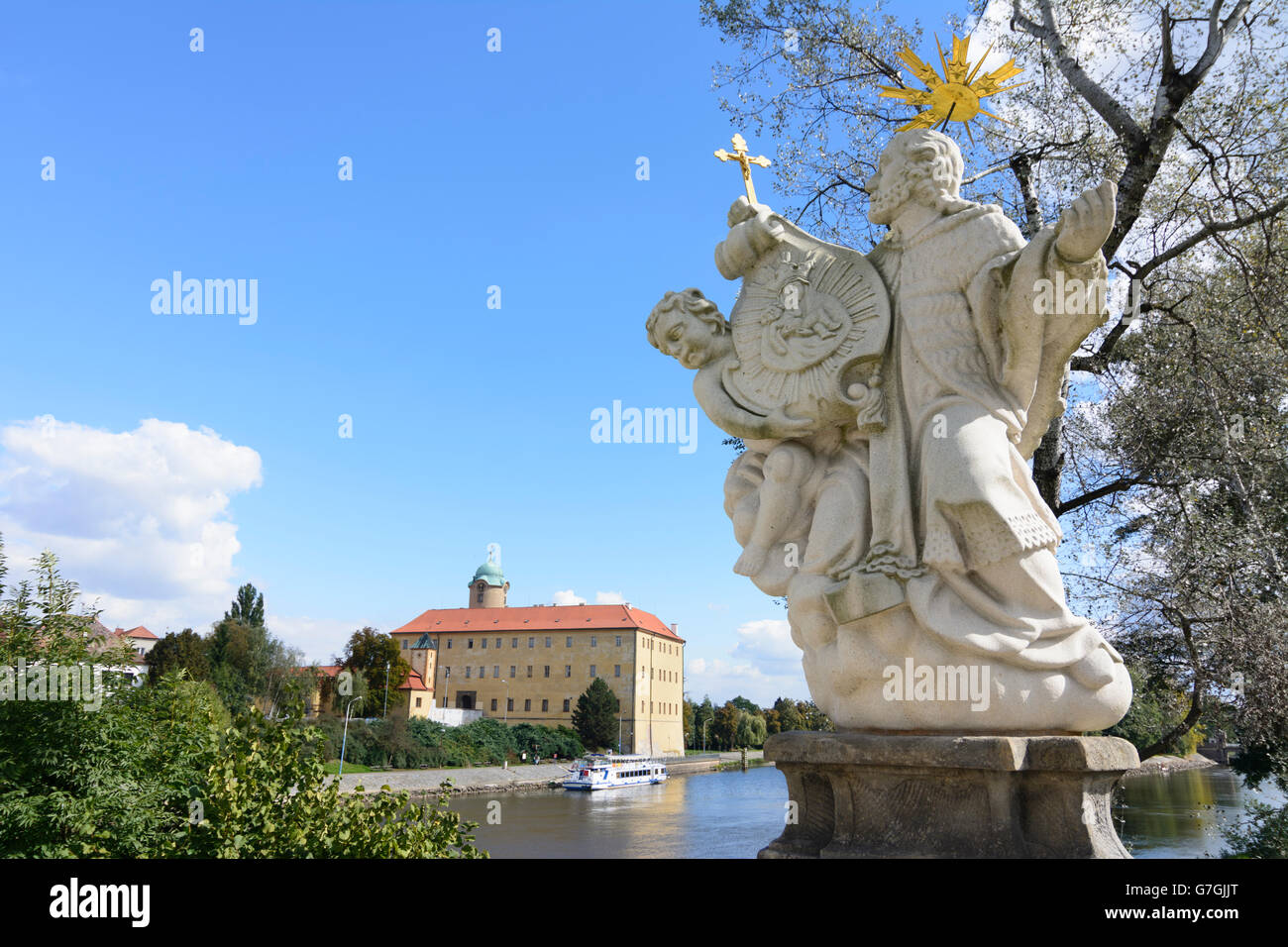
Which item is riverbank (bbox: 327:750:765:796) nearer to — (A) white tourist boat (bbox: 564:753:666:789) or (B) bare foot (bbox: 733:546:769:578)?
(A) white tourist boat (bbox: 564:753:666:789)

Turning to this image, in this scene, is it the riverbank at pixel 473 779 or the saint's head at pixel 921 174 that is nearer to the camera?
the saint's head at pixel 921 174

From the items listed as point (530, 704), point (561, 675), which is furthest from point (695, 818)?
point (530, 704)

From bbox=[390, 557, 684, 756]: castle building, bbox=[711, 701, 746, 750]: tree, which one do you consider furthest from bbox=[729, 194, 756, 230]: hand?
bbox=[711, 701, 746, 750]: tree

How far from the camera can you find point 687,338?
4.35 m

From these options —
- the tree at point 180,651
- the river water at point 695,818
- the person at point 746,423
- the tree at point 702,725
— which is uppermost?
the person at point 746,423

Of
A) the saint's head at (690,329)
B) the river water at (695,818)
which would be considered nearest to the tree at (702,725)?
the river water at (695,818)

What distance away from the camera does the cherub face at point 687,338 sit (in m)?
4.34

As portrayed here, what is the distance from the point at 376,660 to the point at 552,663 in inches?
804

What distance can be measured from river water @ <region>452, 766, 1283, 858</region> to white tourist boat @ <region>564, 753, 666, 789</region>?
0.59 m

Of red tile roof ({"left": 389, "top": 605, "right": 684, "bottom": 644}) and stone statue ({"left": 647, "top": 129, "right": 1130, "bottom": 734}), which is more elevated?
stone statue ({"left": 647, "top": 129, "right": 1130, "bottom": 734})

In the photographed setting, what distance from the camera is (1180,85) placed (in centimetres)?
885

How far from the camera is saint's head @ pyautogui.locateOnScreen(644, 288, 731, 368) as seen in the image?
4336 mm

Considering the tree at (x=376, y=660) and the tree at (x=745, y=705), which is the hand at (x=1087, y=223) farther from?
the tree at (x=745, y=705)
